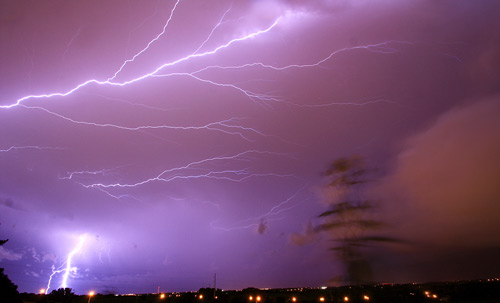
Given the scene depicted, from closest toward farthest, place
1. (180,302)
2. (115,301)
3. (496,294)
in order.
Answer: (496,294)
(180,302)
(115,301)

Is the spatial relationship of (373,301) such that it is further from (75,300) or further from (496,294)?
(75,300)

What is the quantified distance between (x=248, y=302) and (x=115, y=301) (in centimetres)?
1732

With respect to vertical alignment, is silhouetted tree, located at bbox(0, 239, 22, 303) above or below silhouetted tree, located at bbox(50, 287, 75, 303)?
above

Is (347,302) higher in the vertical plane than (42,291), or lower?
lower

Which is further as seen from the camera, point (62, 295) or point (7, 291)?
point (62, 295)

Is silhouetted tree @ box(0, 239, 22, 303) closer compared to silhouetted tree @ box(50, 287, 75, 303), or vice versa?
silhouetted tree @ box(0, 239, 22, 303)

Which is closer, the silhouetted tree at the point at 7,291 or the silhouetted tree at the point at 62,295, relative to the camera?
the silhouetted tree at the point at 7,291

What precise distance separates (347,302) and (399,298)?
9.40 metres

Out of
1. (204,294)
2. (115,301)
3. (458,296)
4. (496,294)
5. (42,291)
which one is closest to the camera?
(42,291)

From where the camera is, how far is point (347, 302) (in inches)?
1303

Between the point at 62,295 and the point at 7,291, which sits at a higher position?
the point at 7,291

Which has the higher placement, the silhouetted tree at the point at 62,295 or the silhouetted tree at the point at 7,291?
the silhouetted tree at the point at 7,291

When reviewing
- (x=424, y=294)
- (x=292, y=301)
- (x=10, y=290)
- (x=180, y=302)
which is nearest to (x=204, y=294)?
(x=180, y=302)

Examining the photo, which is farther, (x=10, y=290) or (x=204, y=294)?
(x=204, y=294)
